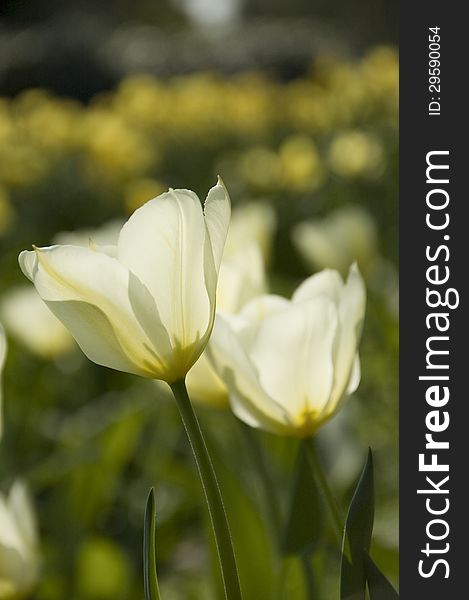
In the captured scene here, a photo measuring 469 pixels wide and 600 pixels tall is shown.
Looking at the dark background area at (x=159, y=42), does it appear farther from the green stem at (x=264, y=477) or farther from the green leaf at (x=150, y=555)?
the green leaf at (x=150, y=555)

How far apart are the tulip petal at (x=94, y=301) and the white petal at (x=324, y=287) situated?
0.15 meters

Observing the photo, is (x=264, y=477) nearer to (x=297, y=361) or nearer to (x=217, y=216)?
(x=297, y=361)

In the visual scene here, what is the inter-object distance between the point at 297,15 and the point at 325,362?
34.6ft

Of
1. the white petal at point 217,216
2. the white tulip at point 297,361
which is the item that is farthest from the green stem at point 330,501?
the white petal at point 217,216

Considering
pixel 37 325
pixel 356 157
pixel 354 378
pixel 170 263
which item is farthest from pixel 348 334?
pixel 356 157

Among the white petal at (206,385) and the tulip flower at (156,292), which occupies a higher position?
the white petal at (206,385)

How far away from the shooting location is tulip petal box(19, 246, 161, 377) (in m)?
0.45

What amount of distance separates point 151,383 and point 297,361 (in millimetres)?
952

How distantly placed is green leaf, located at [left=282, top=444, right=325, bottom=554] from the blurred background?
13mm

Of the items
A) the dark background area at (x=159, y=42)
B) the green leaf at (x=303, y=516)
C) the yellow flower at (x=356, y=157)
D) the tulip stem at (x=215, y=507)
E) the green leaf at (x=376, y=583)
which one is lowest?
the green leaf at (x=376, y=583)

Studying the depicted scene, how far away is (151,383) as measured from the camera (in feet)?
4.96

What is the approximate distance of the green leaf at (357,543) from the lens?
457mm

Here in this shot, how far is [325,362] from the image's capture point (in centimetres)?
57

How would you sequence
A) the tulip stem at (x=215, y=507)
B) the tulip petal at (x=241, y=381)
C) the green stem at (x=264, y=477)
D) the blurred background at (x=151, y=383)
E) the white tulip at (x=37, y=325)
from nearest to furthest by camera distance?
1. the tulip stem at (x=215, y=507)
2. the tulip petal at (x=241, y=381)
3. the green stem at (x=264, y=477)
4. the blurred background at (x=151, y=383)
5. the white tulip at (x=37, y=325)
